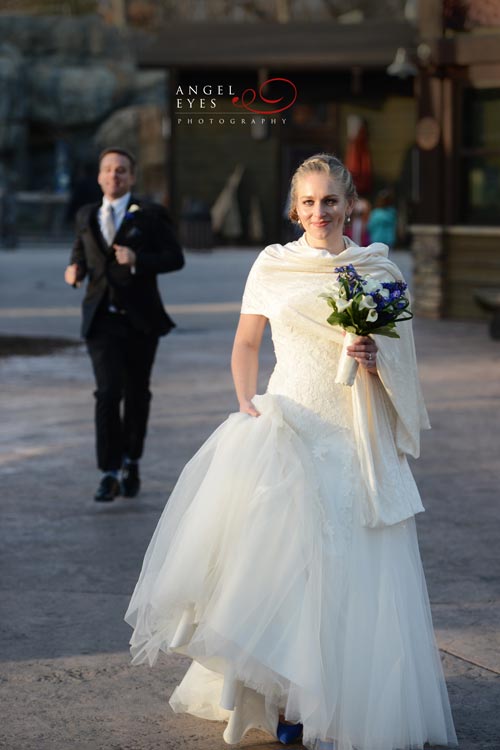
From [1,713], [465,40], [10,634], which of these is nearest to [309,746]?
[1,713]

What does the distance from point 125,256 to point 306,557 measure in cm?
396

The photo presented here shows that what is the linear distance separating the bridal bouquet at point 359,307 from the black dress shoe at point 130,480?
3987 millimetres

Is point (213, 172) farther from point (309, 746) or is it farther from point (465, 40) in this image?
point (309, 746)

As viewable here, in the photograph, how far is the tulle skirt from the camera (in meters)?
4.19

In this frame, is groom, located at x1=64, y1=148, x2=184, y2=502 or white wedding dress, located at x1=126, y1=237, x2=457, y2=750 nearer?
white wedding dress, located at x1=126, y1=237, x2=457, y2=750

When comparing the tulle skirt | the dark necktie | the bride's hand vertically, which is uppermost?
the dark necktie

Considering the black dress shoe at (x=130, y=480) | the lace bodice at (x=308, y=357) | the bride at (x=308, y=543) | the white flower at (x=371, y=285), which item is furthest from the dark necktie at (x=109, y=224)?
the white flower at (x=371, y=285)

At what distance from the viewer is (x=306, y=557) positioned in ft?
13.9

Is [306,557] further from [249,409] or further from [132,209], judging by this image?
[132,209]

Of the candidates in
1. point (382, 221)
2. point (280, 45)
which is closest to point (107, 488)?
point (382, 221)

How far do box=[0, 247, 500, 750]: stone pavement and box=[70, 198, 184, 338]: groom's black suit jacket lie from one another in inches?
43.5

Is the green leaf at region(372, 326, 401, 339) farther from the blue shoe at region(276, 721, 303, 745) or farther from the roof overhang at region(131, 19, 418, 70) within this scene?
the roof overhang at region(131, 19, 418, 70)

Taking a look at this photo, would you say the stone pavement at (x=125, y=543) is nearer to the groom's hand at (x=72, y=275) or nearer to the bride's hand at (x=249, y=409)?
the bride's hand at (x=249, y=409)

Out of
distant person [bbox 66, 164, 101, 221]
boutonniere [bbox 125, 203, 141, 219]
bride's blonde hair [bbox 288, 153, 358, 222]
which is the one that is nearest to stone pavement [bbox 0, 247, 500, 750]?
boutonniere [bbox 125, 203, 141, 219]
